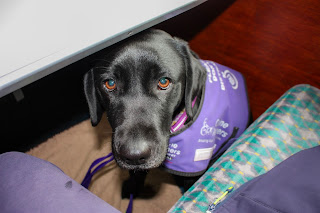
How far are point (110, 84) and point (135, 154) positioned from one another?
0.43 m

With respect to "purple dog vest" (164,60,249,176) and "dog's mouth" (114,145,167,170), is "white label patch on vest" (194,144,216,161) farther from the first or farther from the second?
"dog's mouth" (114,145,167,170)

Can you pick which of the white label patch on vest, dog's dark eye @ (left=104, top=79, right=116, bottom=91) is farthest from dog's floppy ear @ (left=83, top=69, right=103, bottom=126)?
the white label patch on vest

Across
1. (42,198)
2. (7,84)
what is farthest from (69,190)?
(7,84)

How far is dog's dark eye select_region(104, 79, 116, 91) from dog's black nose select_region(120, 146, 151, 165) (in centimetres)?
36

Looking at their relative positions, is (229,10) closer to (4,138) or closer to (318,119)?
(318,119)

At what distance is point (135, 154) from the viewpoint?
3.82ft

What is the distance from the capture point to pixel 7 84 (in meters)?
0.81

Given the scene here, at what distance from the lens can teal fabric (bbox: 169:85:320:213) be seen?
48.1 inches

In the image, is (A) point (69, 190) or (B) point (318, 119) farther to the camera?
(B) point (318, 119)

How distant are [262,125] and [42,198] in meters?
1.18

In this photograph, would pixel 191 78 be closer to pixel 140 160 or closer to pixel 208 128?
pixel 208 128

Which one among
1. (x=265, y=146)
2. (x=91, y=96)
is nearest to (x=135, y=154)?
(x=91, y=96)

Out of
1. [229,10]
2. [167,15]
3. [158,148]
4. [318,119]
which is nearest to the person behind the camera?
[167,15]

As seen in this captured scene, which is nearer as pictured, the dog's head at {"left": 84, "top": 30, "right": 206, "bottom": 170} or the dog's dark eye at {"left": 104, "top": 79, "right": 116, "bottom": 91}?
the dog's head at {"left": 84, "top": 30, "right": 206, "bottom": 170}
